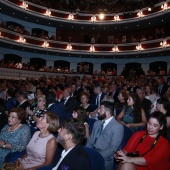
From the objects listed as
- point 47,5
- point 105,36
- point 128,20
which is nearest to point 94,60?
point 105,36

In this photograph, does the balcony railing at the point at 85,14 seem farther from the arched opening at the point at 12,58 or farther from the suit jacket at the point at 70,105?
the suit jacket at the point at 70,105

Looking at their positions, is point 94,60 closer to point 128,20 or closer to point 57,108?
point 128,20

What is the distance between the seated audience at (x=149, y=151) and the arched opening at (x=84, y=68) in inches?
693

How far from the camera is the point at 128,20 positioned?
65.6 feet

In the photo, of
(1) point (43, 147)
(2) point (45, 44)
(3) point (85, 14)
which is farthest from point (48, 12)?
(1) point (43, 147)

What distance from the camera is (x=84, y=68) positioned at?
2117 centimetres

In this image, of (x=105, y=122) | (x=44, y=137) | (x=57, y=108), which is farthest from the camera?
(x=57, y=108)

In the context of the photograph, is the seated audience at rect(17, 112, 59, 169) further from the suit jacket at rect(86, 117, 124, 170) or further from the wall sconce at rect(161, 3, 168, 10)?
the wall sconce at rect(161, 3, 168, 10)

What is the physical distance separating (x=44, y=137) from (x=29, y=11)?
56.7 feet

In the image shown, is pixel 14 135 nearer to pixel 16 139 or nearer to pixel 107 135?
pixel 16 139

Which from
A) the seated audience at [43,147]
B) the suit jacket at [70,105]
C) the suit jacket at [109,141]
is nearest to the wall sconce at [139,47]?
the suit jacket at [70,105]

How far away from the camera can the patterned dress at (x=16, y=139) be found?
3.67 m

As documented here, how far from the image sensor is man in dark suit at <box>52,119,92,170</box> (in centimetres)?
236

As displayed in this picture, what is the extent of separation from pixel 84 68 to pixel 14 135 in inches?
692
